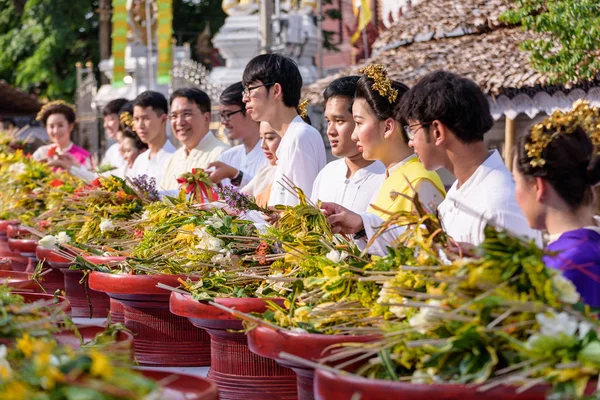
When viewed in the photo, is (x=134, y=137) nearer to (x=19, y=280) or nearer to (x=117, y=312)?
(x=117, y=312)

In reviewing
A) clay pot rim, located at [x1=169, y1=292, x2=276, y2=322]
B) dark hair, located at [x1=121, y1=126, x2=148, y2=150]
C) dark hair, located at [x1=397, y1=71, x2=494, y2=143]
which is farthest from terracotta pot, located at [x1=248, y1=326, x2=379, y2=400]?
dark hair, located at [x1=121, y1=126, x2=148, y2=150]

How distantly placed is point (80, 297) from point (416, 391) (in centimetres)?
312

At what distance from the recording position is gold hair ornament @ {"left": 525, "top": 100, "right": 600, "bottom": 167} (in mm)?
2221

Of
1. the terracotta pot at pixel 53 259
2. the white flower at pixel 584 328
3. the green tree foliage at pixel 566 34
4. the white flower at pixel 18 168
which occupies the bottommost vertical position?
the terracotta pot at pixel 53 259

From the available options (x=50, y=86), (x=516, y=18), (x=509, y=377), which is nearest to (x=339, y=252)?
(x=509, y=377)

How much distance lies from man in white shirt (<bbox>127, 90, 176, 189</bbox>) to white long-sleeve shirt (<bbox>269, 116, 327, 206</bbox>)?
2.02m

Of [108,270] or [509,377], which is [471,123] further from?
[108,270]

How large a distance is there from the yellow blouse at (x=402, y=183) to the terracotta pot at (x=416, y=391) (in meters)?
1.39

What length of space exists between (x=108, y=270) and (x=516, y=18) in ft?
15.2

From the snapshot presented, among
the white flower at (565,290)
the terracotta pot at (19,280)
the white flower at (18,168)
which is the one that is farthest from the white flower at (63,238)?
the white flower at (565,290)

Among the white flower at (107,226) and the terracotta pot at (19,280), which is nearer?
the terracotta pot at (19,280)

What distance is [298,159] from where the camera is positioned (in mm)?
4180

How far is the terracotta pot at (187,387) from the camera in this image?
73.8 inches

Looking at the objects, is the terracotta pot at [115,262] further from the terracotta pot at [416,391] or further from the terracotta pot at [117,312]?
the terracotta pot at [416,391]
